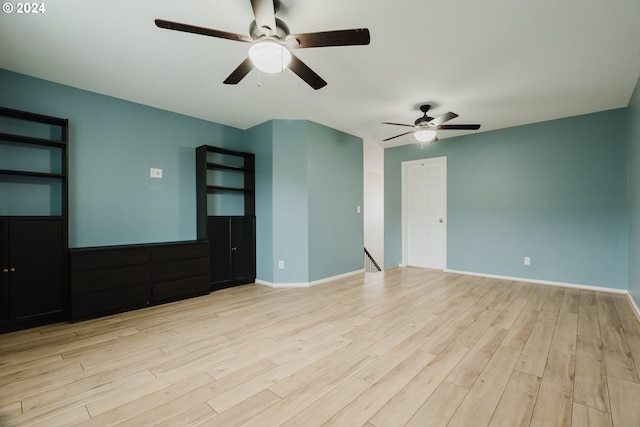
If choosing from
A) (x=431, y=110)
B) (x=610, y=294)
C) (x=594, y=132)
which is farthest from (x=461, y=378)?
(x=594, y=132)

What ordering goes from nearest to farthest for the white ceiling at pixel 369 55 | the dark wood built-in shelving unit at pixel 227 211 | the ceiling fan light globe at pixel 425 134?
the white ceiling at pixel 369 55, the ceiling fan light globe at pixel 425 134, the dark wood built-in shelving unit at pixel 227 211

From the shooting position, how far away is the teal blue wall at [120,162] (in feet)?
10.3

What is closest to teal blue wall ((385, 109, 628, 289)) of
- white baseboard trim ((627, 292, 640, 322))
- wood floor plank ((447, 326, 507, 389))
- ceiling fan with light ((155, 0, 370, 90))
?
white baseboard trim ((627, 292, 640, 322))

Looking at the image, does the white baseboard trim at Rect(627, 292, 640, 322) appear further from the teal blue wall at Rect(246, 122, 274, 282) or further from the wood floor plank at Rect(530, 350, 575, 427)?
the teal blue wall at Rect(246, 122, 274, 282)

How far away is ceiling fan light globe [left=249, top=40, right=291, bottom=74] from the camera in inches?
74.9

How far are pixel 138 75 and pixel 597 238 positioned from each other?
6.24 metres

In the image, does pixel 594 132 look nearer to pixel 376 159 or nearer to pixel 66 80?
pixel 376 159

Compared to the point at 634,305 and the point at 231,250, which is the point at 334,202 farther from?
the point at 634,305

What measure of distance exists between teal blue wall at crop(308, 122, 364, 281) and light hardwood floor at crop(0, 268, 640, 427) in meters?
1.29

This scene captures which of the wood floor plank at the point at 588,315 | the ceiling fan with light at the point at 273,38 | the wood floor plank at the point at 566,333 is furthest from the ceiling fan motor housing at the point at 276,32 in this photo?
the wood floor plank at the point at 588,315

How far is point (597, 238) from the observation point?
158 inches

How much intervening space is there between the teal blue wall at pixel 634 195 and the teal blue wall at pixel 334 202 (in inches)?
139

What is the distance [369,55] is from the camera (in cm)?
255

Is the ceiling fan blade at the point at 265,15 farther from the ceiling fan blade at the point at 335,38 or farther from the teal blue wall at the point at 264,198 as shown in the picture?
the teal blue wall at the point at 264,198
